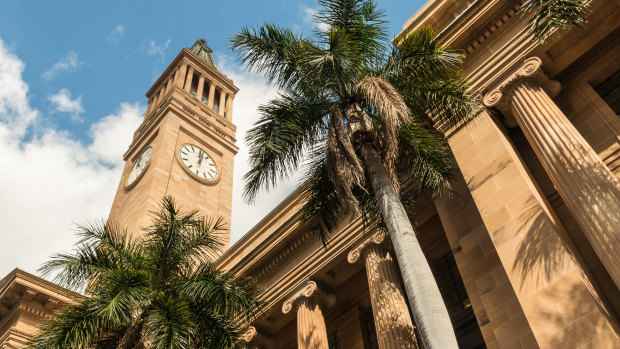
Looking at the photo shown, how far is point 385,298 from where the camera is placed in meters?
14.0

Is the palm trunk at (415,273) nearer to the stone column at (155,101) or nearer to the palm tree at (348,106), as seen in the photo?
the palm tree at (348,106)

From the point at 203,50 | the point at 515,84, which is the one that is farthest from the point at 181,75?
the point at 515,84

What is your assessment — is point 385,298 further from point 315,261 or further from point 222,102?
point 222,102

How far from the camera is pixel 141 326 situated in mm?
12414

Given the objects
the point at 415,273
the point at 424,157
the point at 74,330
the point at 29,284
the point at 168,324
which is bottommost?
the point at 415,273

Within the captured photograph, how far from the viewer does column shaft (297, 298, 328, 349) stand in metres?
16.2

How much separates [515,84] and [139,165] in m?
31.4

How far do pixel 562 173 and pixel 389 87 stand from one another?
3954mm

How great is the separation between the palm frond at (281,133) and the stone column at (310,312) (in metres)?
5.66

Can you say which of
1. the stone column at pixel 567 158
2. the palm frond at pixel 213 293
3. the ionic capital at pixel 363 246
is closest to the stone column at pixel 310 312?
the ionic capital at pixel 363 246

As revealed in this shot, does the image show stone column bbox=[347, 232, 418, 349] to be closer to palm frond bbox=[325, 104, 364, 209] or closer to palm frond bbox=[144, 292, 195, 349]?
palm frond bbox=[325, 104, 364, 209]

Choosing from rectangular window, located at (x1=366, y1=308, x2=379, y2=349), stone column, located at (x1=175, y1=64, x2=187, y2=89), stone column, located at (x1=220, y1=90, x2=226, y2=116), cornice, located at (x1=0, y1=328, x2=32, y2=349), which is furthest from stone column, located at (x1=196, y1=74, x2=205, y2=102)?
rectangular window, located at (x1=366, y1=308, x2=379, y2=349)

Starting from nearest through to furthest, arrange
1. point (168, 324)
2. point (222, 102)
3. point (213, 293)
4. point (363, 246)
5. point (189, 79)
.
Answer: point (168, 324) → point (213, 293) → point (363, 246) → point (189, 79) → point (222, 102)

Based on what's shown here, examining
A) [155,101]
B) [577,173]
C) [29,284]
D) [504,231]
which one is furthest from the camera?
[155,101]
